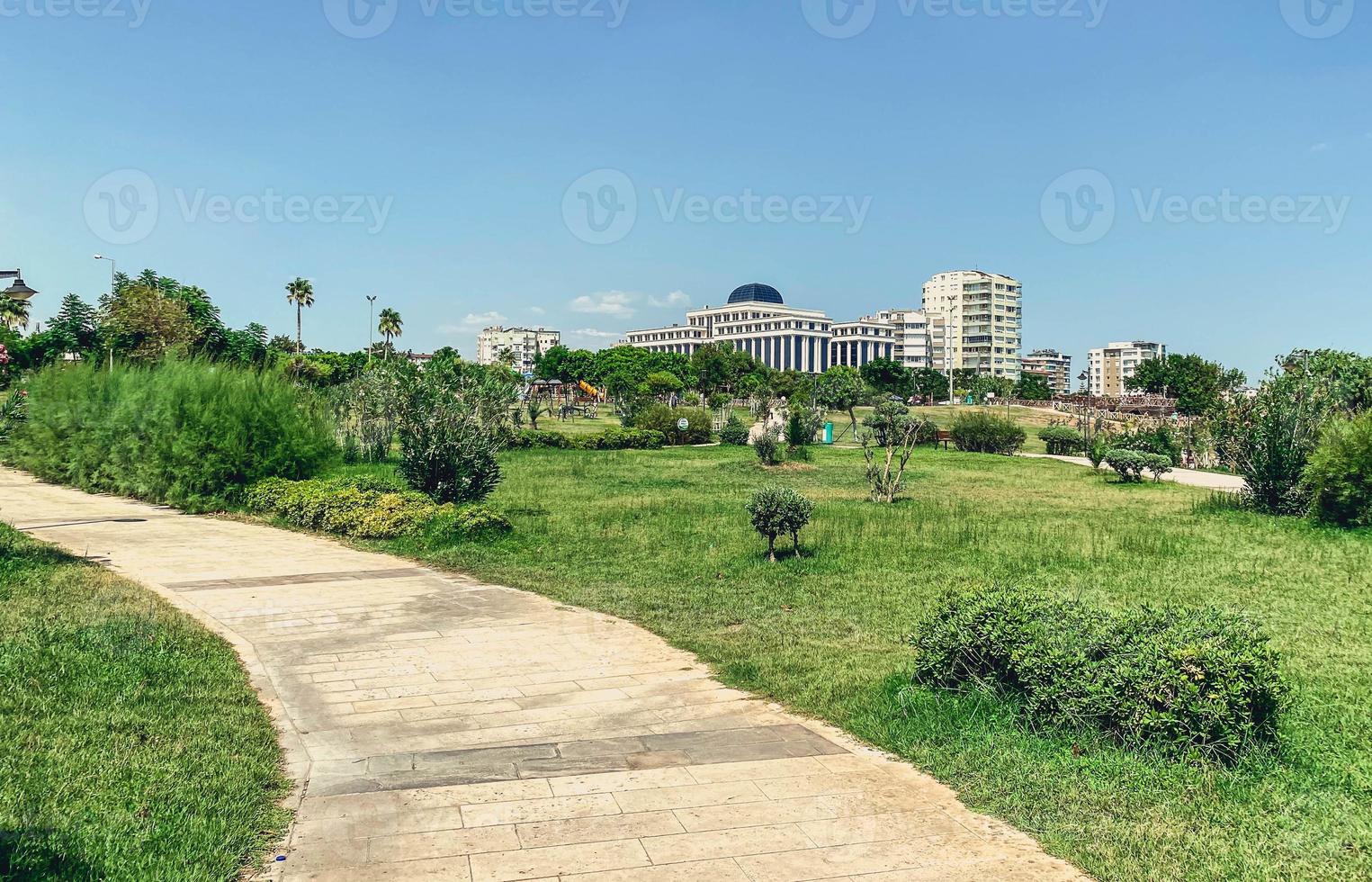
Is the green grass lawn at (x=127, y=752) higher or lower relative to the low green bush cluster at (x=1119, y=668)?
lower

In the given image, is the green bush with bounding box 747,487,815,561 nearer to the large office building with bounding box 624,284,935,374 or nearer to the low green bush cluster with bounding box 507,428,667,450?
the low green bush cluster with bounding box 507,428,667,450

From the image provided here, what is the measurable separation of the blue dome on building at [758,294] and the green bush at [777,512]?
170003 mm

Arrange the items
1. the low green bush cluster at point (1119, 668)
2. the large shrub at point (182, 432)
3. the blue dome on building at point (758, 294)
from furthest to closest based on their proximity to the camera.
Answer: the blue dome on building at point (758, 294)
the large shrub at point (182, 432)
the low green bush cluster at point (1119, 668)

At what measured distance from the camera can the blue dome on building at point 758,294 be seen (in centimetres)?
18245

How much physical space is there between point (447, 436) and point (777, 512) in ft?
22.0

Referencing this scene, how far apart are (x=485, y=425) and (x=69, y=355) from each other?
38.4 metres

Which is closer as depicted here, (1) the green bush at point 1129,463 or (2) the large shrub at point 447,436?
(2) the large shrub at point 447,436

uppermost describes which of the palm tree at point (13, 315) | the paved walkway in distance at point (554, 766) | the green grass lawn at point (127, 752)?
the palm tree at point (13, 315)

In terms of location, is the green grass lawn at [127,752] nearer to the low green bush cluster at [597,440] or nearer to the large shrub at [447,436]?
the large shrub at [447,436]

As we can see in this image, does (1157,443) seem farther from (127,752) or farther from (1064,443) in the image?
(127,752)

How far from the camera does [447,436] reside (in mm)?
16859

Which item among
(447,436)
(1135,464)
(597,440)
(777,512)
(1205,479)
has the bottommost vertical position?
(1205,479)

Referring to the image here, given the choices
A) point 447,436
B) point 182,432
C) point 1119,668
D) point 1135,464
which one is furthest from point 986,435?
point 1119,668

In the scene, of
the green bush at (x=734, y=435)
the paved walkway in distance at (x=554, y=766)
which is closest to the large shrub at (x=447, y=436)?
the paved walkway in distance at (x=554, y=766)
